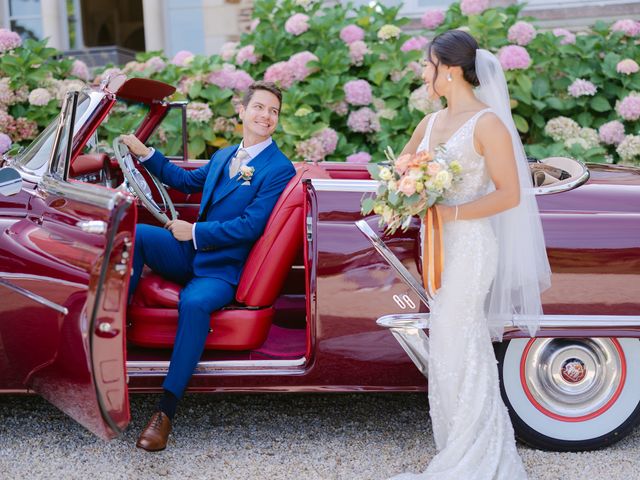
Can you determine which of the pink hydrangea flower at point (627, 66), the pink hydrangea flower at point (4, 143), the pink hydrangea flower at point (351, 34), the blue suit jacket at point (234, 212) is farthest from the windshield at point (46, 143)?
the pink hydrangea flower at point (627, 66)

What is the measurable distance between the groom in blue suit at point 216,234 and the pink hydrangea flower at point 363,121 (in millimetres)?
2334

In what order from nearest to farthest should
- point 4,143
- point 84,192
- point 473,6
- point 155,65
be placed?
point 84,192 < point 4,143 < point 473,6 < point 155,65

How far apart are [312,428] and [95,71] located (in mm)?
4747

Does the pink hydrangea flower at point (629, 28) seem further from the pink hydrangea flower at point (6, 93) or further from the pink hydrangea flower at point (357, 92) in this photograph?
the pink hydrangea flower at point (6, 93)

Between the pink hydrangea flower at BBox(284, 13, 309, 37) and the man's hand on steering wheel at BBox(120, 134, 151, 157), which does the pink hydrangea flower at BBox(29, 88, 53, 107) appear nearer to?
the pink hydrangea flower at BBox(284, 13, 309, 37)

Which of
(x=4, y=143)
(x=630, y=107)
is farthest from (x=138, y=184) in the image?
(x=630, y=107)

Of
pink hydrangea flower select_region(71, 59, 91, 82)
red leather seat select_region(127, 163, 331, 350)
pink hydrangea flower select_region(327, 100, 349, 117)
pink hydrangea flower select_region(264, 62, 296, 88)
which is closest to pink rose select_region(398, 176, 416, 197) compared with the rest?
red leather seat select_region(127, 163, 331, 350)

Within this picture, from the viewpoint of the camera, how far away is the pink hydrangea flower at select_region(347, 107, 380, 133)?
5910 mm

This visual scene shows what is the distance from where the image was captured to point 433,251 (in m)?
2.89

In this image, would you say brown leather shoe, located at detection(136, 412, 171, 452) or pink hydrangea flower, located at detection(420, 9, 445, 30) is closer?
brown leather shoe, located at detection(136, 412, 171, 452)

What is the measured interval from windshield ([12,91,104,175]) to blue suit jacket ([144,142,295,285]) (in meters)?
0.64

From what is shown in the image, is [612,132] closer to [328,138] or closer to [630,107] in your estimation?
[630,107]

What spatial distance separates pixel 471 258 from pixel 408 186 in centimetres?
39

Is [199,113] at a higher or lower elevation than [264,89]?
lower
